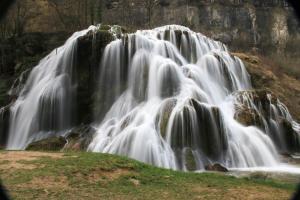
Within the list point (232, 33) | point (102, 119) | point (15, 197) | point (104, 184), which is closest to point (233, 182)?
point (104, 184)

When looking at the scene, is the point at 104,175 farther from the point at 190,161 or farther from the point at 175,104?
the point at 175,104

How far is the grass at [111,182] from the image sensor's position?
437 inches

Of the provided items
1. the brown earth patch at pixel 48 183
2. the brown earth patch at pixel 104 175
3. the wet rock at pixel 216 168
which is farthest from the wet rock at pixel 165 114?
the brown earth patch at pixel 48 183

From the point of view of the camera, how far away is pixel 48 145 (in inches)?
882

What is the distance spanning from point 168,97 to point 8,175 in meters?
14.5

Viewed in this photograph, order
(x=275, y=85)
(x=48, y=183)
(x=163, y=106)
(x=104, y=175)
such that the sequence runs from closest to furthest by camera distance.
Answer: (x=48, y=183), (x=104, y=175), (x=163, y=106), (x=275, y=85)

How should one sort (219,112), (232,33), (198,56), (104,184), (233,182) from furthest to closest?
(232,33), (198,56), (219,112), (233,182), (104,184)

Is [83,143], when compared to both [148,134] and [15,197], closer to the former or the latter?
[148,134]

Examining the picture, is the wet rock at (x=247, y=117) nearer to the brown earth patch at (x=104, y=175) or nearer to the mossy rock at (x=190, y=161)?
the mossy rock at (x=190, y=161)

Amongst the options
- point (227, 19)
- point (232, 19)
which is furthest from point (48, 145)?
point (232, 19)

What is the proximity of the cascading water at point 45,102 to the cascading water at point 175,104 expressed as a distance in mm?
2513

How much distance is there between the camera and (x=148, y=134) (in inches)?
824

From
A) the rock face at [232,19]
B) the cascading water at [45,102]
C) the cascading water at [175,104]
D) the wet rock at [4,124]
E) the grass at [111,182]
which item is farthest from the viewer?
the rock face at [232,19]

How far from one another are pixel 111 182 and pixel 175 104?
11.3 metres
